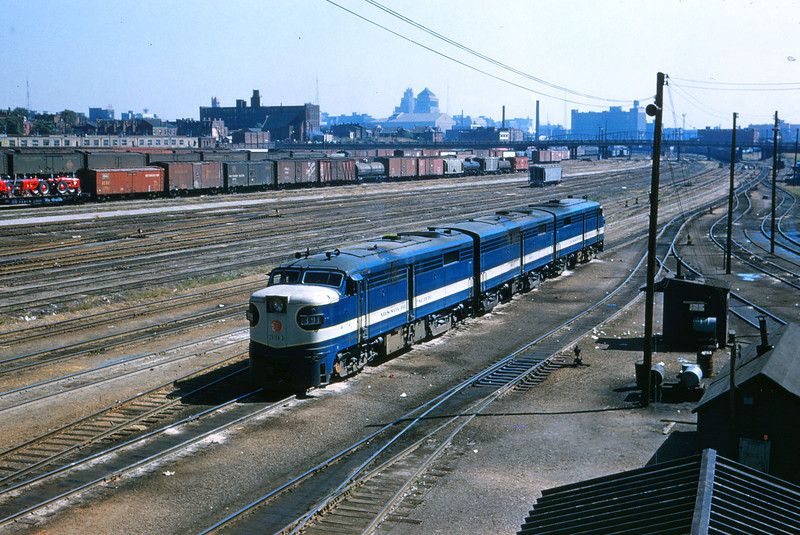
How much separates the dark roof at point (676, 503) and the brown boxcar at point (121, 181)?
63594mm

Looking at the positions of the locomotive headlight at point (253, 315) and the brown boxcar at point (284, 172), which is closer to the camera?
the locomotive headlight at point (253, 315)

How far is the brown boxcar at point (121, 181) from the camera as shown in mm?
66438

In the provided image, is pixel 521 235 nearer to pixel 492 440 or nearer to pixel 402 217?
pixel 492 440

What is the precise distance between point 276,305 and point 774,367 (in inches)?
492

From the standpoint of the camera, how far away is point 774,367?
17.1 metres

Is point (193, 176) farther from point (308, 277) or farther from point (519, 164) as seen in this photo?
point (519, 164)

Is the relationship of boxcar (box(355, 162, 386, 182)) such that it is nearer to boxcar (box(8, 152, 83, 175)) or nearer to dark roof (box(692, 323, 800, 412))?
boxcar (box(8, 152, 83, 175))

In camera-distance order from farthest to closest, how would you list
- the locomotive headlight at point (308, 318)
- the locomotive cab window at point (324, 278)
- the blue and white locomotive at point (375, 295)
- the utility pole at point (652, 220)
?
the locomotive cab window at point (324, 278) → the utility pole at point (652, 220) → the blue and white locomotive at point (375, 295) → the locomotive headlight at point (308, 318)

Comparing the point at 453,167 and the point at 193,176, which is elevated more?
the point at 453,167

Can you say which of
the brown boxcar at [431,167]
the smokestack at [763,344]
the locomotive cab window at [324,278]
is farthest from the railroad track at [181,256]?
the brown boxcar at [431,167]

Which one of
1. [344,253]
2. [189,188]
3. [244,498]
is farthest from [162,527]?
[189,188]

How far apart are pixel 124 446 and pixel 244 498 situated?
13.4 feet

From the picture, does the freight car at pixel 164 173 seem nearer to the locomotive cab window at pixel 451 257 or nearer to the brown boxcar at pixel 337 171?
the brown boxcar at pixel 337 171

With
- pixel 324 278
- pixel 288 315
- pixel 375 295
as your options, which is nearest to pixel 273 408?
pixel 288 315
